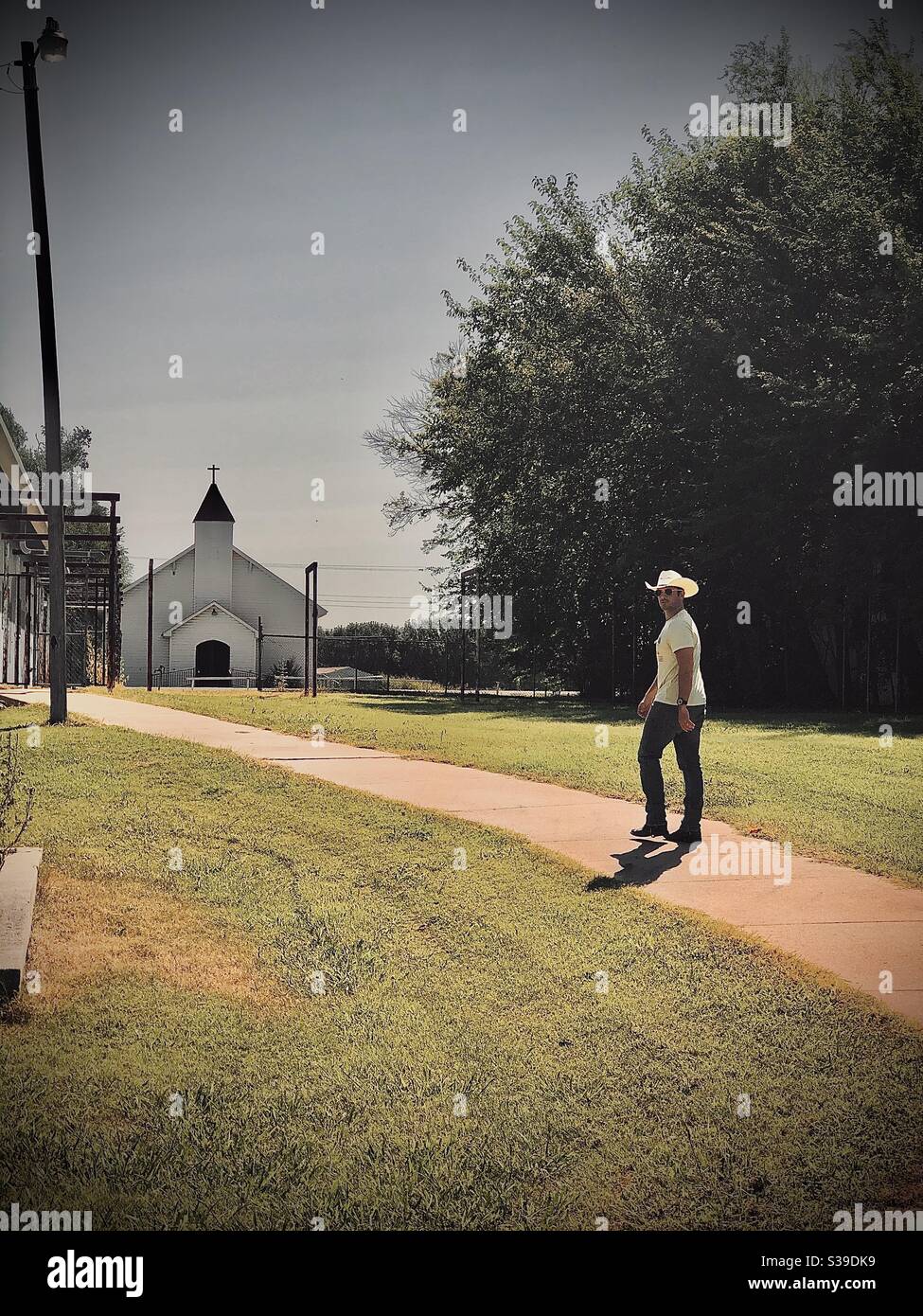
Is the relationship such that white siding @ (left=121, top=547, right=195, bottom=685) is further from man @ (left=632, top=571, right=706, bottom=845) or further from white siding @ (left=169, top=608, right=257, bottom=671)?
man @ (left=632, top=571, right=706, bottom=845)

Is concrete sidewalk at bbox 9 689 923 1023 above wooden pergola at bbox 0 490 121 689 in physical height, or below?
below

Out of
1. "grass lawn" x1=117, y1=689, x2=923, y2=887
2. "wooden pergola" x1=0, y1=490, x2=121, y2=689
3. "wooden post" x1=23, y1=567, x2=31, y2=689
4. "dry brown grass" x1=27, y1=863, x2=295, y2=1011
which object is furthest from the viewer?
"wooden post" x1=23, y1=567, x2=31, y2=689

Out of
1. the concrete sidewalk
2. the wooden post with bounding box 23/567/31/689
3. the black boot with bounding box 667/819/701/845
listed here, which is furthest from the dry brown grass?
the wooden post with bounding box 23/567/31/689

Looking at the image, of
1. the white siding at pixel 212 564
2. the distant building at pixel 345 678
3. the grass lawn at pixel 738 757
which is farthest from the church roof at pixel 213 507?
the grass lawn at pixel 738 757

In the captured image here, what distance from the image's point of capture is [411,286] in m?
9.80

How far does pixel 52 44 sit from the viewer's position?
4406 mm

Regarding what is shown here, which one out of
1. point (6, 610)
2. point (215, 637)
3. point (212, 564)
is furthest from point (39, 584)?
point (212, 564)

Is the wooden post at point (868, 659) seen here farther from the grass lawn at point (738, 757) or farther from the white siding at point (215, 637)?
the white siding at point (215, 637)

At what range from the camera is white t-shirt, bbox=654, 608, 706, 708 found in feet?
24.8

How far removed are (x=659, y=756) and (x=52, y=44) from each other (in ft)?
16.9

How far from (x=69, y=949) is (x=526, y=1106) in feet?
7.75

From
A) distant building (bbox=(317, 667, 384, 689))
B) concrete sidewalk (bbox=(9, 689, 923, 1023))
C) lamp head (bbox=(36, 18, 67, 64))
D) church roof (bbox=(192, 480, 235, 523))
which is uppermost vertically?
church roof (bbox=(192, 480, 235, 523))

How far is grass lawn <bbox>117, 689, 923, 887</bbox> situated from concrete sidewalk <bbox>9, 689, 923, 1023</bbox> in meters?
0.47

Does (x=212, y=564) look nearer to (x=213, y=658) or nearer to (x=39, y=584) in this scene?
(x=213, y=658)
